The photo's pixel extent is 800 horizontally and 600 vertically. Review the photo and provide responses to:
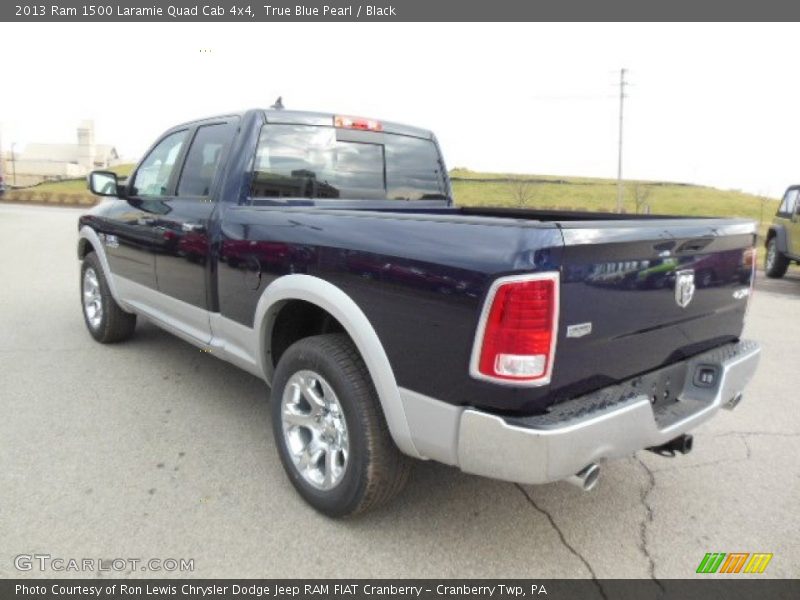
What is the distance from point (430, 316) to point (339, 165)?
1988mm

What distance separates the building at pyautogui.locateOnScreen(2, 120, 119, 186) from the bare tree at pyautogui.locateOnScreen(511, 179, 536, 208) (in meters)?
80.8

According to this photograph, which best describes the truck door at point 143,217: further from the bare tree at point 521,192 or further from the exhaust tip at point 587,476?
the bare tree at point 521,192

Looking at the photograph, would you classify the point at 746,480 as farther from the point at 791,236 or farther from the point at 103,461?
the point at 791,236

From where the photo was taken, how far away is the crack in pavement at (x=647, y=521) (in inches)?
99.4

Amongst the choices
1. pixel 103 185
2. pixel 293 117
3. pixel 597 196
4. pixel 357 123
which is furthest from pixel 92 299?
pixel 597 196

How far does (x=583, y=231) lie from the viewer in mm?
2102

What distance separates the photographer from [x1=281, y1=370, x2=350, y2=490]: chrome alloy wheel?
2764 millimetres

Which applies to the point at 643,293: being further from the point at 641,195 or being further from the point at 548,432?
the point at 641,195

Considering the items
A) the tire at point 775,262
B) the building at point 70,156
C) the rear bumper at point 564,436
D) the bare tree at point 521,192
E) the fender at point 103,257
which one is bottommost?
the tire at point 775,262

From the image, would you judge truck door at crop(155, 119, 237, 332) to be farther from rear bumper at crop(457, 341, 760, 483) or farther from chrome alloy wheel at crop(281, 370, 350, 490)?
rear bumper at crop(457, 341, 760, 483)

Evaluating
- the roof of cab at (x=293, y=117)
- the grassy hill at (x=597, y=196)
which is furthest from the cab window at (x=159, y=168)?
the grassy hill at (x=597, y=196)
